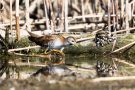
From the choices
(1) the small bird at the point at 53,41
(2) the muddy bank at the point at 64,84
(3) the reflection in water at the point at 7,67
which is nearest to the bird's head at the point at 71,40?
(1) the small bird at the point at 53,41

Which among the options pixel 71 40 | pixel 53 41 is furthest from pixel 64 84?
pixel 71 40

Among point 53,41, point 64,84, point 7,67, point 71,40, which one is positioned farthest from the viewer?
point 71,40

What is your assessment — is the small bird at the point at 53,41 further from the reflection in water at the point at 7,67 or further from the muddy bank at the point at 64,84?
the muddy bank at the point at 64,84

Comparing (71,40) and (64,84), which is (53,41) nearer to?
(71,40)

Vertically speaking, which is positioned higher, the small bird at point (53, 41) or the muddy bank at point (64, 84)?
the small bird at point (53, 41)

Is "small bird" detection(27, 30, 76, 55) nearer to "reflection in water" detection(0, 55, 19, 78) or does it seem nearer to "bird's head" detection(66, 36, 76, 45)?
"bird's head" detection(66, 36, 76, 45)

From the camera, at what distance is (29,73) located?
6207 millimetres

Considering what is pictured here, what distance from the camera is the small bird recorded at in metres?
7.54

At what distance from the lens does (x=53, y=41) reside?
298 inches

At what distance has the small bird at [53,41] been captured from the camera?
297 inches

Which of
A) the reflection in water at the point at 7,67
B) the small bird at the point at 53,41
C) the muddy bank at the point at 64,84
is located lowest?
the reflection in water at the point at 7,67

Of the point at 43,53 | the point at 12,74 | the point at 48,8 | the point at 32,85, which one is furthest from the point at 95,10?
the point at 32,85

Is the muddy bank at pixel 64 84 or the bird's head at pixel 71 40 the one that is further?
the bird's head at pixel 71 40

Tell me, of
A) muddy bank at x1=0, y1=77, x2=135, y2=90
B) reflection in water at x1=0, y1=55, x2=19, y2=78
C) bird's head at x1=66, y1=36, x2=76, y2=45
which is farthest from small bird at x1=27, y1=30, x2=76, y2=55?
muddy bank at x1=0, y1=77, x2=135, y2=90
